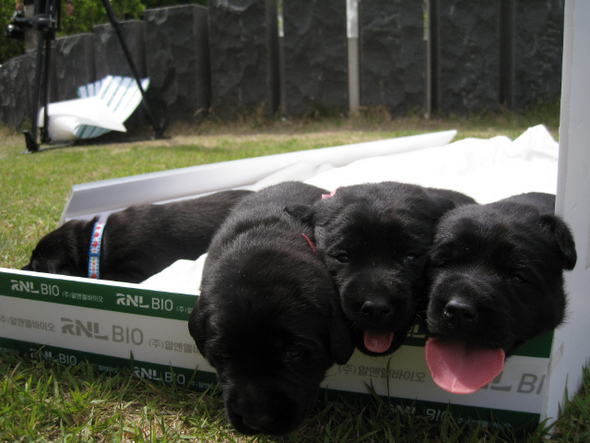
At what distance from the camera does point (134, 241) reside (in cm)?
347

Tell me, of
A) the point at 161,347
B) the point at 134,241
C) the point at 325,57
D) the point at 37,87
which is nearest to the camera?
the point at 161,347

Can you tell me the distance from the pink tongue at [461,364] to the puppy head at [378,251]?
137 millimetres

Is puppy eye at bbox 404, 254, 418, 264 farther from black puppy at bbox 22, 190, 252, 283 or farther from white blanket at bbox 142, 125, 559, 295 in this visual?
black puppy at bbox 22, 190, 252, 283

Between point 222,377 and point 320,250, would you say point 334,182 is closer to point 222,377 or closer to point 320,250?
point 320,250

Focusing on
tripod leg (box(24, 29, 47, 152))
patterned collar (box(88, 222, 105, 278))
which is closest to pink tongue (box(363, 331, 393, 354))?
patterned collar (box(88, 222, 105, 278))

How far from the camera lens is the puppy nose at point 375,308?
1.79 m

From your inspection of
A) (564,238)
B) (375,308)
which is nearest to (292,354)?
(375,308)

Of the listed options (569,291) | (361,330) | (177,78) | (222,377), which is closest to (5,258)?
(222,377)

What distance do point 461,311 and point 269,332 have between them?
62 centimetres

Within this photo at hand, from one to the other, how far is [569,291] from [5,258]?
334 cm

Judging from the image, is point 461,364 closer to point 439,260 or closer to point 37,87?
point 439,260

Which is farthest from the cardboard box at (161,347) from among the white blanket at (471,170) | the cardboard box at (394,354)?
the white blanket at (471,170)

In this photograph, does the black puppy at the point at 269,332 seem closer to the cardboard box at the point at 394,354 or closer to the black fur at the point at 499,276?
the cardboard box at the point at 394,354

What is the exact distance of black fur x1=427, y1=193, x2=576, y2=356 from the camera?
175cm
